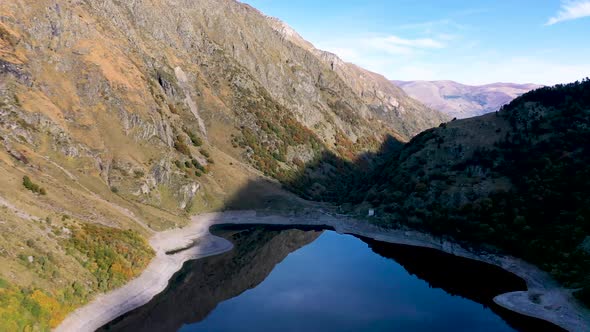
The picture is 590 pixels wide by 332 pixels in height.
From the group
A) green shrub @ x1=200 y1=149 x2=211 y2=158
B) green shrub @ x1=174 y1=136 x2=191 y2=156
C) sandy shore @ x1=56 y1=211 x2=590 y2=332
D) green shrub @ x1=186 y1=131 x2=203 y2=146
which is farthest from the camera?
green shrub @ x1=186 y1=131 x2=203 y2=146

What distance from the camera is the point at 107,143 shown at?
12081 cm

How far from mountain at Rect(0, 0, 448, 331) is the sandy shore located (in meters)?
3.03

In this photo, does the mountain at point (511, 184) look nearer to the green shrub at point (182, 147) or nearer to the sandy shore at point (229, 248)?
the sandy shore at point (229, 248)

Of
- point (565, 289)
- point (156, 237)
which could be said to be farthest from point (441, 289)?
point (156, 237)

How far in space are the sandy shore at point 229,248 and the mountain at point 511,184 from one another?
322 centimetres

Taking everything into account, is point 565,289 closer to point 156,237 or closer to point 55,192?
point 156,237

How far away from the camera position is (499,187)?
4626 inches

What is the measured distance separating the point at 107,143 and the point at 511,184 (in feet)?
363

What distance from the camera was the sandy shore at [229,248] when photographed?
67562mm

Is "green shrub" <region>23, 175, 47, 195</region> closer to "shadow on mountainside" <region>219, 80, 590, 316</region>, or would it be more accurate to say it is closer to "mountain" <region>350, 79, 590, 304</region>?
"shadow on mountainside" <region>219, 80, 590, 316</region>

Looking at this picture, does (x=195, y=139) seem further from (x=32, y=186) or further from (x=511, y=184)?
(x=511, y=184)

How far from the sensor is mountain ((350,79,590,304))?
9719cm

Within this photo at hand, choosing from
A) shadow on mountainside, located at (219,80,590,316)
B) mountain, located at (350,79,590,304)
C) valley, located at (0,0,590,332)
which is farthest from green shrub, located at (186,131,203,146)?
mountain, located at (350,79,590,304)

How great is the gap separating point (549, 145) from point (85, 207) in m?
118
